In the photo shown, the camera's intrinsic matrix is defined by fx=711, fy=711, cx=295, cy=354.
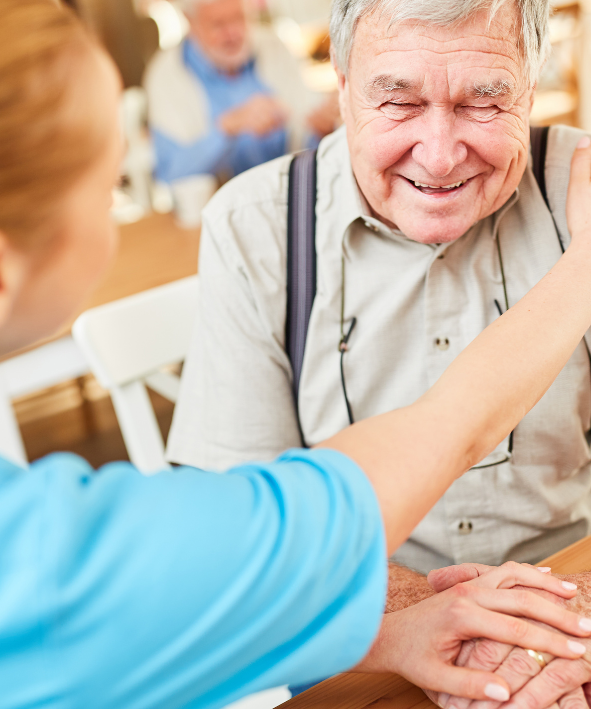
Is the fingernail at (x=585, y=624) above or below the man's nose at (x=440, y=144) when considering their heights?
below

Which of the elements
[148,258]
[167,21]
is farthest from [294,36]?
[148,258]

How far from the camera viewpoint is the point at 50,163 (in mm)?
518

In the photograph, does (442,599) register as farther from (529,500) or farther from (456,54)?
(456,54)

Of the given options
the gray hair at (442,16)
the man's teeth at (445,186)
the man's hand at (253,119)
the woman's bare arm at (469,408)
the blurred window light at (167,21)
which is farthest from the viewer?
the blurred window light at (167,21)

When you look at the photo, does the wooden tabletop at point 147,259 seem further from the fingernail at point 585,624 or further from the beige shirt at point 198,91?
the fingernail at point 585,624

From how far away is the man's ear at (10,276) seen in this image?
545mm

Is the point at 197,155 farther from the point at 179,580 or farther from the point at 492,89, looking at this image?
the point at 179,580

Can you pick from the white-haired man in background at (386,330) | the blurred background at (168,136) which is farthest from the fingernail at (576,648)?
the blurred background at (168,136)

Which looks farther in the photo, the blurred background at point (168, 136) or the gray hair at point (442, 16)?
the blurred background at point (168, 136)

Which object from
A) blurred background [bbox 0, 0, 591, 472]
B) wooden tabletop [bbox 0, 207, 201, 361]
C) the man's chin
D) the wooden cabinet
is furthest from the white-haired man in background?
the wooden cabinet

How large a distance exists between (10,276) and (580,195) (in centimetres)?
81

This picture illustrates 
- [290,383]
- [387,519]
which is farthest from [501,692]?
[290,383]

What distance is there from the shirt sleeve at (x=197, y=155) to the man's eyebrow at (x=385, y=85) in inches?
97.8

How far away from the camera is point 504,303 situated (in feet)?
3.73
